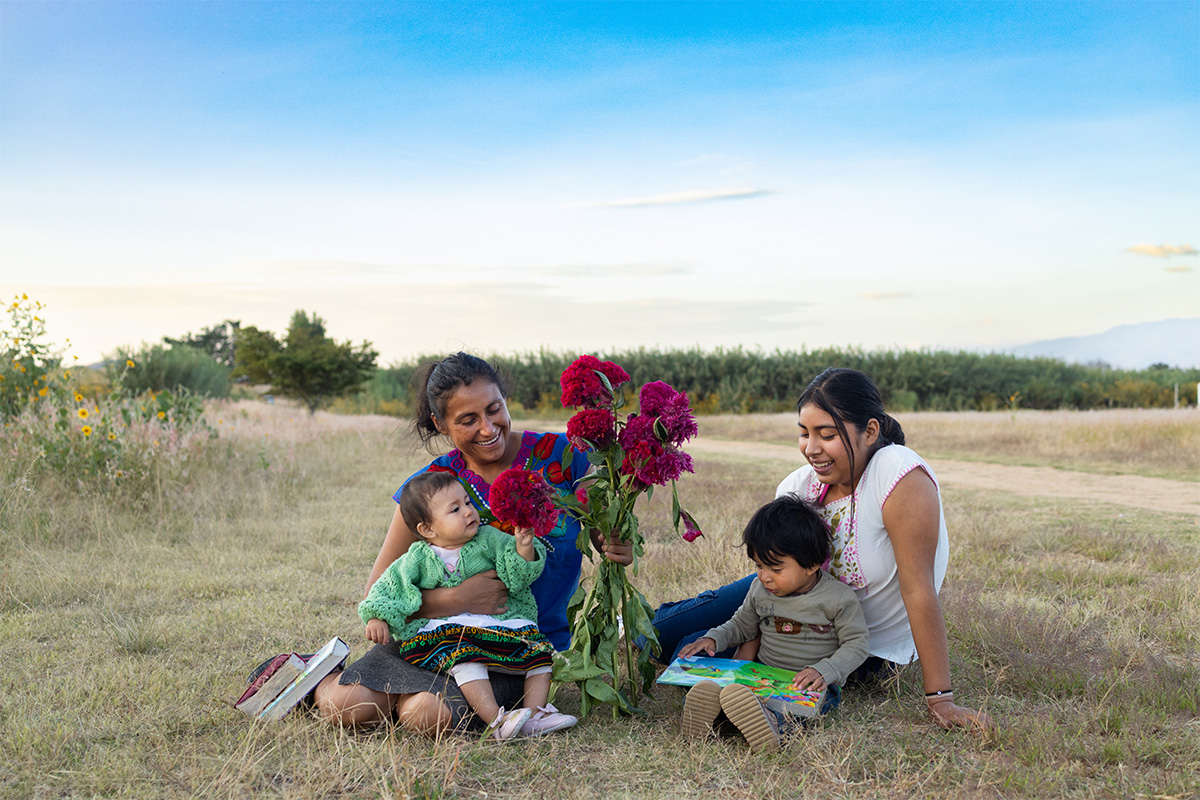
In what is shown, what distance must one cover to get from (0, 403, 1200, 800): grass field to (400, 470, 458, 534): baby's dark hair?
78 cm

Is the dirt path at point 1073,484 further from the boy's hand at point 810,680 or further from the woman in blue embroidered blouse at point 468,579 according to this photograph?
the woman in blue embroidered blouse at point 468,579

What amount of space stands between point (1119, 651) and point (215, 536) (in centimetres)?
603

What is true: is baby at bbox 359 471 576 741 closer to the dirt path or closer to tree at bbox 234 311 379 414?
the dirt path

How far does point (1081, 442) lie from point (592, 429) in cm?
1274

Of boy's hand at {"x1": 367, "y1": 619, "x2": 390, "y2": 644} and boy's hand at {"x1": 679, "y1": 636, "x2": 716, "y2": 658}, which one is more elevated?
boy's hand at {"x1": 367, "y1": 619, "x2": 390, "y2": 644}

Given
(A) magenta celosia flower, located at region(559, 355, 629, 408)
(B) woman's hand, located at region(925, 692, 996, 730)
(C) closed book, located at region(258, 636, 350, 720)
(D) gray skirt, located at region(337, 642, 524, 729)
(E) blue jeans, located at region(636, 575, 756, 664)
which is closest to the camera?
(A) magenta celosia flower, located at region(559, 355, 629, 408)

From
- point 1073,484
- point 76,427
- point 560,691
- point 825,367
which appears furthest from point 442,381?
point 825,367

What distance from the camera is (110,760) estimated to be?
2.90 metres

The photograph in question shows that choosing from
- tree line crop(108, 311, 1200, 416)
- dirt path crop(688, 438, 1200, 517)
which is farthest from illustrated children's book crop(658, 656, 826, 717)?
tree line crop(108, 311, 1200, 416)

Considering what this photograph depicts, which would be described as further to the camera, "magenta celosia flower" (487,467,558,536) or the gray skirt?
the gray skirt

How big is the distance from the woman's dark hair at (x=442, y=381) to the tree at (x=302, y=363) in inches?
782

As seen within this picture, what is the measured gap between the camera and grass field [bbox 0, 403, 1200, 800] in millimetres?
2758

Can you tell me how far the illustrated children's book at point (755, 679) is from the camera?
9.66 ft

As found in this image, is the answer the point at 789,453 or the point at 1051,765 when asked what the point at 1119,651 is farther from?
the point at 789,453
